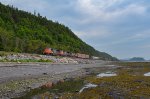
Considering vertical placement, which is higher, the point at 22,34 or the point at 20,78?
the point at 22,34

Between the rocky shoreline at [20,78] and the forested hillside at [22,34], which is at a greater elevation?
the forested hillside at [22,34]

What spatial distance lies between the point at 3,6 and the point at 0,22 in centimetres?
3183

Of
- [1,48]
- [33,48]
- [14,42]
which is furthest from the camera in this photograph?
[33,48]

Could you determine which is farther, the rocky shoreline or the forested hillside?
the forested hillside

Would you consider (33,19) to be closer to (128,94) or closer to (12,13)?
(12,13)

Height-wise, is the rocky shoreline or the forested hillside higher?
the forested hillside

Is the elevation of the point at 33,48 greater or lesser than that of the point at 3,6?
lesser

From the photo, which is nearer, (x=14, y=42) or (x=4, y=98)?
(x=4, y=98)

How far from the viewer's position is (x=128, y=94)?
71.1 feet

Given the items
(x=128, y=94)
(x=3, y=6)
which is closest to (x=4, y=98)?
(x=128, y=94)

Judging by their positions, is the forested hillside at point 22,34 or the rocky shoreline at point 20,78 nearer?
the rocky shoreline at point 20,78

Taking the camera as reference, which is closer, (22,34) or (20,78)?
(20,78)

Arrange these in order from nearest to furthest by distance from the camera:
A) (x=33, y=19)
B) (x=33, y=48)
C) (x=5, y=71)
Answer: (x=5, y=71), (x=33, y=48), (x=33, y=19)

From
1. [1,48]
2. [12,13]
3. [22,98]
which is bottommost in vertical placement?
[22,98]
